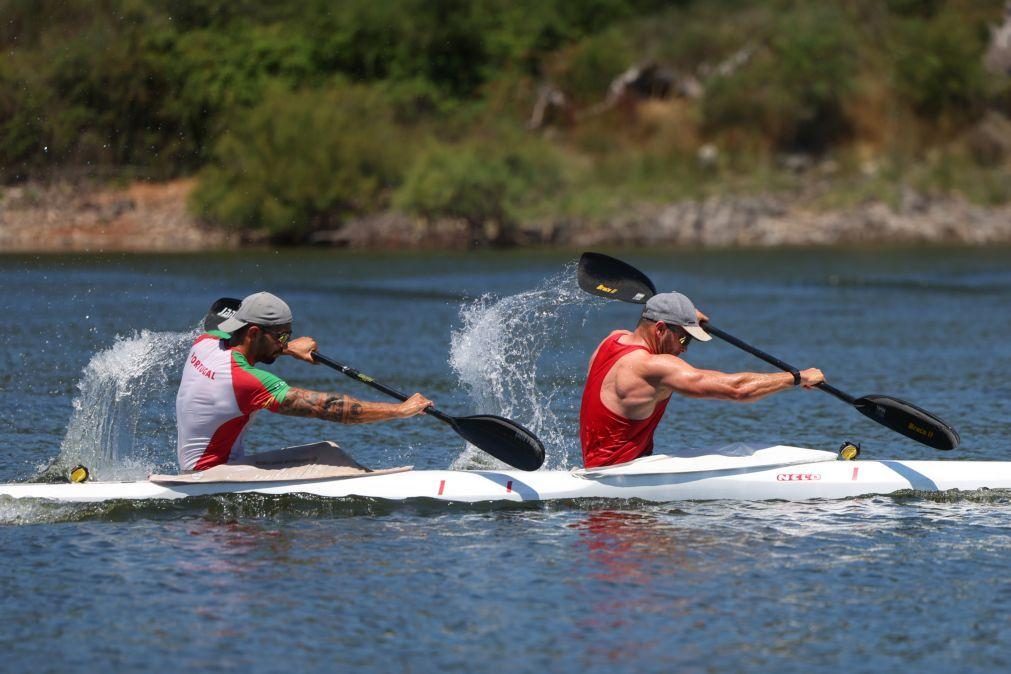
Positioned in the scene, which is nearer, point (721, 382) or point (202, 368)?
point (202, 368)

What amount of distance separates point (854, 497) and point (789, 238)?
44147 millimetres

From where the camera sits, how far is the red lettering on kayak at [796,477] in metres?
13.3

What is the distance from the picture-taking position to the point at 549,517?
41.7ft

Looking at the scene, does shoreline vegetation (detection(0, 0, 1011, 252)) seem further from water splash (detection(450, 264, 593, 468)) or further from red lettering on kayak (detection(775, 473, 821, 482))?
red lettering on kayak (detection(775, 473, 821, 482))

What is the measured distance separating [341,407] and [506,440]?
160 cm

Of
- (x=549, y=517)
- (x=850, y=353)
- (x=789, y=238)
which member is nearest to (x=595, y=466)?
(x=549, y=517)

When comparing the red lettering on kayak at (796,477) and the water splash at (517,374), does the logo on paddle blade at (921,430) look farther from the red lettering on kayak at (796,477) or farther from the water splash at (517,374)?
the water splash at (517,374)

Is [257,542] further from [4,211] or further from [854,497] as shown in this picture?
[4,211]

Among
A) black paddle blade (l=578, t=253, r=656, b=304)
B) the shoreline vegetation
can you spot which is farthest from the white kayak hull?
the shoreline vegetation

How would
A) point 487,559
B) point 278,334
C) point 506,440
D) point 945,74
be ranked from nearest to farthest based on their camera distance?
point 487,559 < point 278,334 < point 506,440 < point 945,74

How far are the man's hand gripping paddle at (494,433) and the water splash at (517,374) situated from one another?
6.20 ft

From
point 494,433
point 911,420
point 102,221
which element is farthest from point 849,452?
point 102,221

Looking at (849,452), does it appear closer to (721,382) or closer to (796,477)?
(796,477)

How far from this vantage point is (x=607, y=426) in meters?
12.9
